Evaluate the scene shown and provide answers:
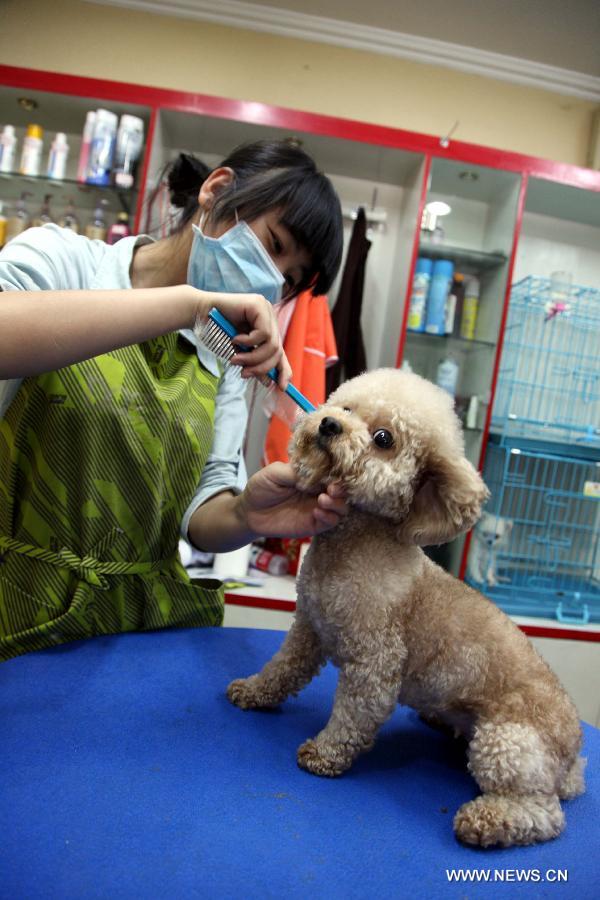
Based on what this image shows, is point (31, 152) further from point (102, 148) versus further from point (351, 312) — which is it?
point (351, 312)

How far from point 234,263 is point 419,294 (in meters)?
1.35

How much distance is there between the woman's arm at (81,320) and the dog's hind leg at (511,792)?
598 mm

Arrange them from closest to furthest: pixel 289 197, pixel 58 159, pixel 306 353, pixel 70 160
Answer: pixel 289 197, pixel 306 353, pixel 58 159, pixel 70 160

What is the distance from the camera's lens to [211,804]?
580mm

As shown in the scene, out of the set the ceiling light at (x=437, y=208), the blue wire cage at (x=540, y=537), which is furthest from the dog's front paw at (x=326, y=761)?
the ceiling light at (x=437, y=208)

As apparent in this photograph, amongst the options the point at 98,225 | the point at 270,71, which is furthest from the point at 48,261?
the point at 270,71

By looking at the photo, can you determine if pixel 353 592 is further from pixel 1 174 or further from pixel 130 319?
pixel 1 174

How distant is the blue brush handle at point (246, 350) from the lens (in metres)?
0.71

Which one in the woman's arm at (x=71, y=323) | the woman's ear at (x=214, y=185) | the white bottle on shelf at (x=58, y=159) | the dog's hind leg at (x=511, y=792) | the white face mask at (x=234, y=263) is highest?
the white bottle on shelf at (x=58, y=159)

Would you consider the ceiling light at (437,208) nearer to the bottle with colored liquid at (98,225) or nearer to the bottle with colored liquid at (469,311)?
the bottle with colored liquid at (469,311)

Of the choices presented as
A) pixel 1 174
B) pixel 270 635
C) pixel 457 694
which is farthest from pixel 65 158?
pixel 457 694

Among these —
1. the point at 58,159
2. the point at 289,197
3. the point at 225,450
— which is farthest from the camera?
the point at 58,159

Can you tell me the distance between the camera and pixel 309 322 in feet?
6.48

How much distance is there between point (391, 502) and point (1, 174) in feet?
6.90
